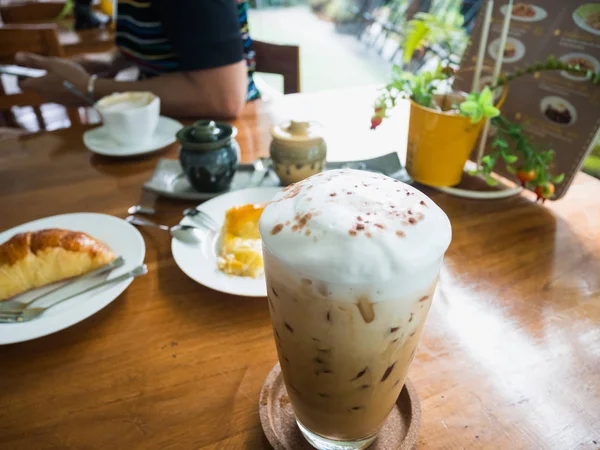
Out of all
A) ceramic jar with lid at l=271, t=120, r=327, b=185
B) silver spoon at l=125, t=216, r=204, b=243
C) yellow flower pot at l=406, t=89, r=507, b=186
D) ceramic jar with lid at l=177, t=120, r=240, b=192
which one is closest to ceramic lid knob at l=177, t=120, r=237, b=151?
ceramic jar with lid at l=177, t=120, r=240, b=192

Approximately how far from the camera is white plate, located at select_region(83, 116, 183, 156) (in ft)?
4.12

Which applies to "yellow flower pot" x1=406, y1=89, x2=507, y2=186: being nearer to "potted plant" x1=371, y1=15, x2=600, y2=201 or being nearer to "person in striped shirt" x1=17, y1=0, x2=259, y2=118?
"potted plant" x1=371, y1=15, x2=600, y2=201

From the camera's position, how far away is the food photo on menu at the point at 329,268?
419mm

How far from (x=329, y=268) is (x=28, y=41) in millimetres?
2895

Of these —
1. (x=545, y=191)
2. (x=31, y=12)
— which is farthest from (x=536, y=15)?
(x=31, y=12)

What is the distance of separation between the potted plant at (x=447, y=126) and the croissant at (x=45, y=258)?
0.65 meters

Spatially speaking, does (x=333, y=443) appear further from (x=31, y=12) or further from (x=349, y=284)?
(x=31, y=12)

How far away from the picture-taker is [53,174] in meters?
1.18

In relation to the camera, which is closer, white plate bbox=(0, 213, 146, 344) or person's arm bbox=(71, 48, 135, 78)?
white plate bbox=(0, 213, 146, 344)

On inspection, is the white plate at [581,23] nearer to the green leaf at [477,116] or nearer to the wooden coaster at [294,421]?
the green leaf at [477,116]

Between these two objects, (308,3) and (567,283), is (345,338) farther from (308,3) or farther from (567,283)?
(308,3)

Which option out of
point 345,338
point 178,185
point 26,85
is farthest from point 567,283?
point 26,85

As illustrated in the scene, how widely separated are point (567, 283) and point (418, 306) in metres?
0.51

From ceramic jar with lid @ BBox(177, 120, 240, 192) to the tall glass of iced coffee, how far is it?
62cm
